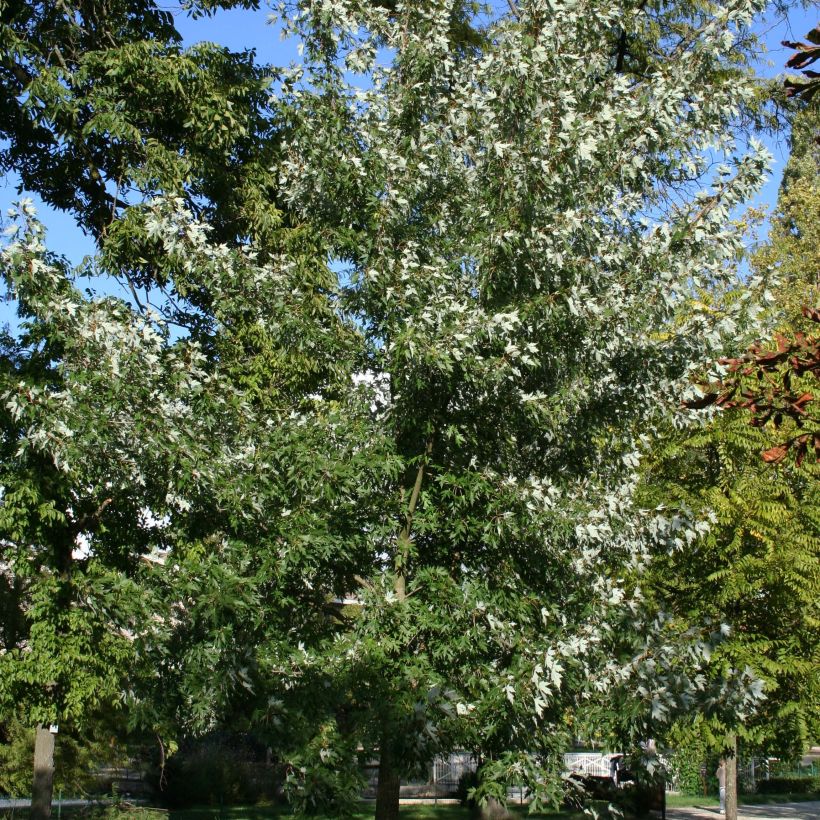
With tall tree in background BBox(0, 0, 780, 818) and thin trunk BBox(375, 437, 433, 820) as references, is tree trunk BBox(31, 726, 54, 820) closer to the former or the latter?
tall tree in background BBox(0, 0, 780, 818)

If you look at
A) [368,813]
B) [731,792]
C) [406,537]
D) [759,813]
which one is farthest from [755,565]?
[759,813]

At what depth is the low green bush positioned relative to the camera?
35.3 meters

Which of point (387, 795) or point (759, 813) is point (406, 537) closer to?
point (387, 795)

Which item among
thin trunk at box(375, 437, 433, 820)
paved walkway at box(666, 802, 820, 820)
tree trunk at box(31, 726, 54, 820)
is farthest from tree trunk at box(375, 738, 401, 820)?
paved walkway at box(666, 802, 820, 820)

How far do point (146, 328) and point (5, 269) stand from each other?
1.28m

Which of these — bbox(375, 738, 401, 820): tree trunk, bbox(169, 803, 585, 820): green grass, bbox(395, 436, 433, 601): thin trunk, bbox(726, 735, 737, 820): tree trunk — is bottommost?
bbox(169, 803, 585, 820): green grass

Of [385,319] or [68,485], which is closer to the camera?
[385,319]

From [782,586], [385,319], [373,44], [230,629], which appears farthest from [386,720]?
[782,586]

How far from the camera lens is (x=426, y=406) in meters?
8.21

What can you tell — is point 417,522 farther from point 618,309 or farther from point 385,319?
point 618,309

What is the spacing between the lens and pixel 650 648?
8.14 m

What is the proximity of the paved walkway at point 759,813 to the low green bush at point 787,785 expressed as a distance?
202 inches

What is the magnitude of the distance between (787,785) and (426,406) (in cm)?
3359

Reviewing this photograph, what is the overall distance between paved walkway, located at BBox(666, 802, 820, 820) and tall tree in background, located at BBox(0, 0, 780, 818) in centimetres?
1905
